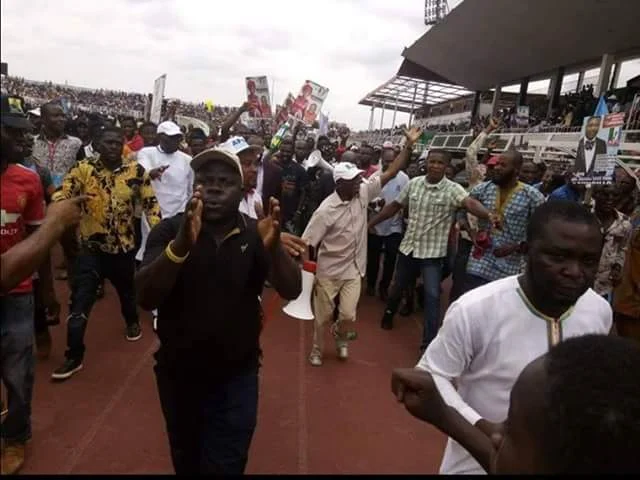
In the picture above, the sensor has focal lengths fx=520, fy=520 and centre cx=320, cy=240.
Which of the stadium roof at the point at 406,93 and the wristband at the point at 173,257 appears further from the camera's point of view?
the stadium roof at the point at 406,93

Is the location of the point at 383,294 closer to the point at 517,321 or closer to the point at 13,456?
the point at 13,456

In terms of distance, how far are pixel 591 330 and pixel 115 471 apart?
2.57 metres

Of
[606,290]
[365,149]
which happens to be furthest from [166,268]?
[365,149]

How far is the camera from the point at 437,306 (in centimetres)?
488

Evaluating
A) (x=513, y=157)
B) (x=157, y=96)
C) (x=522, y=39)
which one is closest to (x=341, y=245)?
(x=513, y=157)

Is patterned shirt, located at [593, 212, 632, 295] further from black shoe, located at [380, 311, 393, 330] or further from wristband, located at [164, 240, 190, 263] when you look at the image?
wristband, located at [164, 240, 190, 263]

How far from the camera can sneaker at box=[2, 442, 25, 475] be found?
2.74 meters

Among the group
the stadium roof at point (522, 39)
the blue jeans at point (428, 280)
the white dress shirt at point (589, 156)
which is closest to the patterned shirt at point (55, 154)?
the blue jeans at point (428, 280)

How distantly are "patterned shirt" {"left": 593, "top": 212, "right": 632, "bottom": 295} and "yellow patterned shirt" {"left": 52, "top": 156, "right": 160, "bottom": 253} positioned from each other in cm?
→ 375

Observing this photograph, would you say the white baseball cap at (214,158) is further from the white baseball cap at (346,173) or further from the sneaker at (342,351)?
the sneaker at (342,351)

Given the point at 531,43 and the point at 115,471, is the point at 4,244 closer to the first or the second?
the point at 115,471

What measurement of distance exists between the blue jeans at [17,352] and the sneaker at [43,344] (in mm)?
1427

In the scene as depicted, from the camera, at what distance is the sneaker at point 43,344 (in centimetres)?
407

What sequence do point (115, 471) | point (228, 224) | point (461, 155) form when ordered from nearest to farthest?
point (228, 224) < point (115, 471) < point (461, 155)
